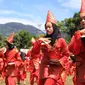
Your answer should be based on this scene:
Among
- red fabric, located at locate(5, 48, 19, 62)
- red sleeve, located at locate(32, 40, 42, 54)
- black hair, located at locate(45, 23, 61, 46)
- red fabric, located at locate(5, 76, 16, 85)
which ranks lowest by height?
red fabric, located at locate(5, 76, 16, 85)

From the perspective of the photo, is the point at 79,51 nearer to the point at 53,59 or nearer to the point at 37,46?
the point at 53,59

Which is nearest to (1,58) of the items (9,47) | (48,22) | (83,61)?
(9,47)

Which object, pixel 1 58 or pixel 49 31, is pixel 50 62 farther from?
pixel 1 58

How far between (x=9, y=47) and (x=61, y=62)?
4233 mm

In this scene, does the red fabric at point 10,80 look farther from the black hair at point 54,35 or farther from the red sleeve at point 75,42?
the red sleeve at point 75,42

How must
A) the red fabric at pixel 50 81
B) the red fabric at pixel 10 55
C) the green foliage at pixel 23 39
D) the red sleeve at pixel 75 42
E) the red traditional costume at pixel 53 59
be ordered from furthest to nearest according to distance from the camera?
1. the green foliage at pixel 23 39
2. the red fabric at pixel 10 55
3. the red traditional costume at pixel 53 59
4. the red fabric at pixel 50 81
5. the red sleeve at pixel 75 42

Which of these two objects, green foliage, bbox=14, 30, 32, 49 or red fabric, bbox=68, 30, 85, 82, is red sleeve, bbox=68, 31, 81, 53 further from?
green foliage, bbox=14, 30, 32, 49

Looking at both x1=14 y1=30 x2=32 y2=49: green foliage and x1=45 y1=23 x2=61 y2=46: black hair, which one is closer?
x1=45 y1=23 x2=61 y2=46: black hair

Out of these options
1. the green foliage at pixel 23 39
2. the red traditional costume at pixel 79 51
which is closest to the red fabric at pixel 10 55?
the red traditional costume at pixel 79 51

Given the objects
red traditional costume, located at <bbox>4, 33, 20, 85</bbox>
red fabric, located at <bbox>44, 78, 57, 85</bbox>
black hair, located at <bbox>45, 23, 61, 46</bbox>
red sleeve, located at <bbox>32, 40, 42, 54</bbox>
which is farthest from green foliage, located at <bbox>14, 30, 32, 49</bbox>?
red fabric, located at <bbox>44, 78, 57, 85</bbox>

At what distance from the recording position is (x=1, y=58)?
12734 millimetres

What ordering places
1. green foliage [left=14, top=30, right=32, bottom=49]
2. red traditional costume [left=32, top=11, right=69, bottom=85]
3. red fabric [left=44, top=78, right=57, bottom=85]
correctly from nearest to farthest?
red fabric [left=44, top=78, right=57, bottom=85] < red traditional costume [left=32, top=11, right=69, bottom=85] < green foliage [left=14, top=30, right=32, bottom=49]

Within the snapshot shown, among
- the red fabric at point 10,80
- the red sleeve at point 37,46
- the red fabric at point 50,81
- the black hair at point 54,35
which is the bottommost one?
the red fabric at point 10,80

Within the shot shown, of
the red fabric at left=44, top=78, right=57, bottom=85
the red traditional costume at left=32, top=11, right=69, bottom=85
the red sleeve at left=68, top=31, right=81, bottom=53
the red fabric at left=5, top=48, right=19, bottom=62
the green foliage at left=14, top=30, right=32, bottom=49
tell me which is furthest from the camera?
the green foliage at left=14, top=30, right=32, bottom=49
